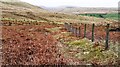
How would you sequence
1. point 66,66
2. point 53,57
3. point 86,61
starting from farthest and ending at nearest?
point 53,57 < point 86,61 < point 66,66

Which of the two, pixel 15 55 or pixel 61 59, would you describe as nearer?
pixel 61 59

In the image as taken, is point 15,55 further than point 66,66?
Yes

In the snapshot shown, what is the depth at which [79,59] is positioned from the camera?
62.6 ft

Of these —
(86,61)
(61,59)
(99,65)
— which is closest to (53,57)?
(61,59)

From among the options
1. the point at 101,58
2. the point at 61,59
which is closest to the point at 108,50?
the point at 101,58

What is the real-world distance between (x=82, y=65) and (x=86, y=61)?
1239 mm

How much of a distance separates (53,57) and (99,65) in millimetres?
3654

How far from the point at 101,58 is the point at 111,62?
1445mm

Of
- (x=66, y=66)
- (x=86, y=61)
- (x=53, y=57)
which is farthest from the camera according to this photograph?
(x=53, y=57)

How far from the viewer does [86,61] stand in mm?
18188

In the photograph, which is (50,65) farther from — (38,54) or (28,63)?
(38,54)

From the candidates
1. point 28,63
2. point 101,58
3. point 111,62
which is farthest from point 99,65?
point 28,63

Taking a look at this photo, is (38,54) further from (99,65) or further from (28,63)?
(99,65)

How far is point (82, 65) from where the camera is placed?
17.0 meters
